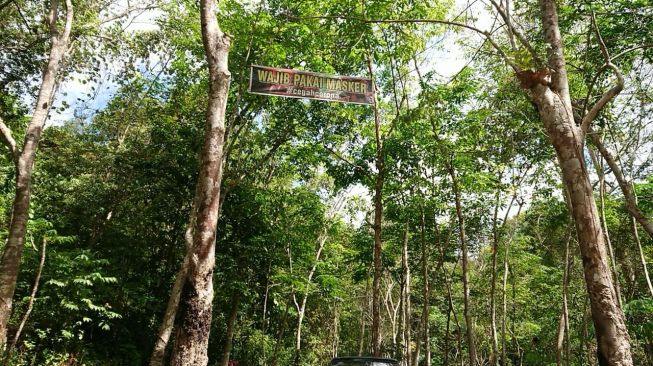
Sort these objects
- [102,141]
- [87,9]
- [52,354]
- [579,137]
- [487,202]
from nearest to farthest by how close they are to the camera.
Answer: [579,137] → [52,354] → [87,9] → [487,202] → [102,141]

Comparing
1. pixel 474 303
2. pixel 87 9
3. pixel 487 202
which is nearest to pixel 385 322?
pixel 474 303

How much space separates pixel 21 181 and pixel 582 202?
871cm

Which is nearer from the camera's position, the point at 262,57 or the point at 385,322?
the point at 262,57

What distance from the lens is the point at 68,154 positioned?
15023 millimetres

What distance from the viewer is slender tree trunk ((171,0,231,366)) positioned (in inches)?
161

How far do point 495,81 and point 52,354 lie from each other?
44.2 feet

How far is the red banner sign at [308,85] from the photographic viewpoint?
5.79 meters

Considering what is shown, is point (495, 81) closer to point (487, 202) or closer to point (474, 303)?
point (487, 202)

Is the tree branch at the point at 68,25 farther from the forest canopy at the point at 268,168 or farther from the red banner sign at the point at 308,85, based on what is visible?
the red banner sign at the point at 308,85

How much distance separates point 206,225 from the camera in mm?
4457

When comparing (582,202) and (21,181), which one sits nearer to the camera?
(582,202)

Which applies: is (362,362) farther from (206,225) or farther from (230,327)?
(230,327)

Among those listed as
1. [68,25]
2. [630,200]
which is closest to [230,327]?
[68,25]

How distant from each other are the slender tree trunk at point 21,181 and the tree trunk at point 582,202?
830 cm
